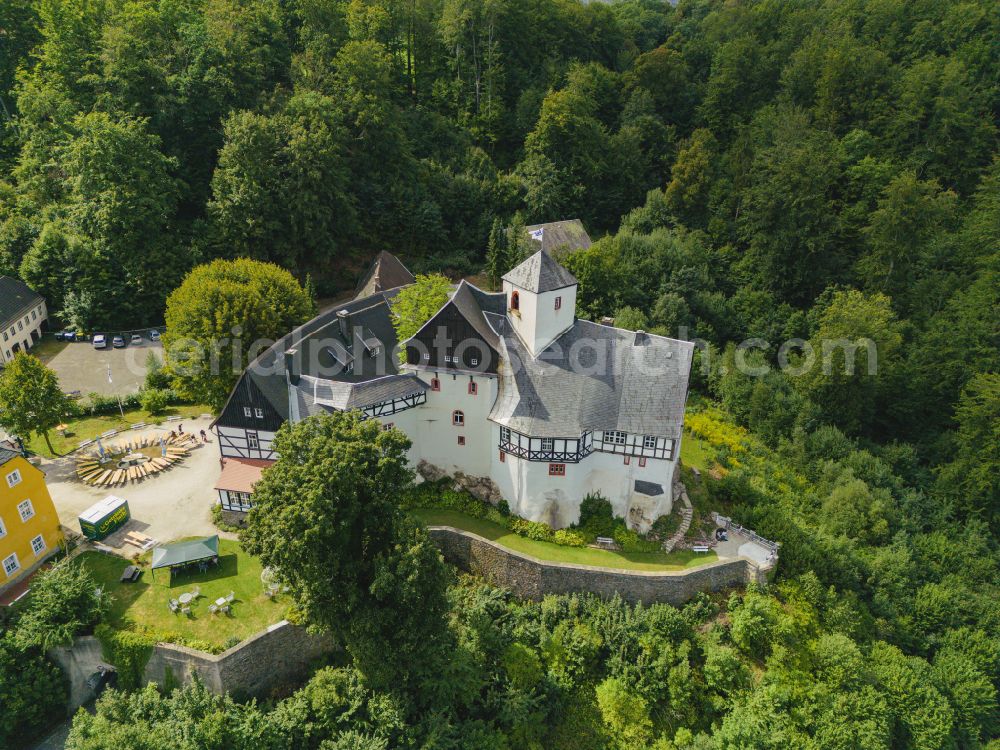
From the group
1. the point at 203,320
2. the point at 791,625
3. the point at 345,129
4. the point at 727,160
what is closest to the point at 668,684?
the point at 791,625

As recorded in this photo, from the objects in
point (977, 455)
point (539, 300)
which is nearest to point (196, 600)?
point (539, 300)

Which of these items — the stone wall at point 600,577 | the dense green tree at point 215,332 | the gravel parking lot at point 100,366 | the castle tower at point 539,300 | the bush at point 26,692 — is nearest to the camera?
the bush at point 26,692

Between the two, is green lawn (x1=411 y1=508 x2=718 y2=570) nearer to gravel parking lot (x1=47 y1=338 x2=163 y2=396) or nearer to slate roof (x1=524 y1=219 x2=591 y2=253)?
gravel parking lot (x1=47 y1=338 x2=163 y2=396)

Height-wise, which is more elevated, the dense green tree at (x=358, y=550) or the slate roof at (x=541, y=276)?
the slate roof at (x=541, y=276)

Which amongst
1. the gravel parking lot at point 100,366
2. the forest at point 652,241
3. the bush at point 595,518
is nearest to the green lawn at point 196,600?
the forest at point 652,241

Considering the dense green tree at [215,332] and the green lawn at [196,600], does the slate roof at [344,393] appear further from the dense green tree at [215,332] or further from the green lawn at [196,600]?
the green lawn at [196,600]

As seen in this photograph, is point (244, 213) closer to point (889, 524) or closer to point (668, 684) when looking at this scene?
point (668, 684)

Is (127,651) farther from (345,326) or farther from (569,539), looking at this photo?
(569,539)
